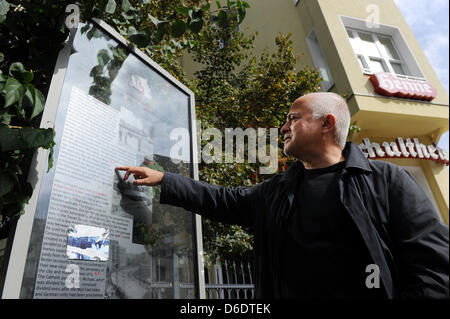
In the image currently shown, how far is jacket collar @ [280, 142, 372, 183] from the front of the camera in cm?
148

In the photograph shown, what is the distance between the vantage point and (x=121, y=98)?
6.27 feet

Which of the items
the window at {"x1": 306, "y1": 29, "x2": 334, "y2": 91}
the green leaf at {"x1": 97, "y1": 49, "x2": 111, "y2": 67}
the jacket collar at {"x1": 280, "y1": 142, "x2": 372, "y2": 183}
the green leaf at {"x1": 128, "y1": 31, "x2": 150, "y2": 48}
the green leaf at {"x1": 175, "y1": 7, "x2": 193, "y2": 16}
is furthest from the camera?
the window at {"x1": 306, "y1": 29, "x2": 334, "y2": 91}

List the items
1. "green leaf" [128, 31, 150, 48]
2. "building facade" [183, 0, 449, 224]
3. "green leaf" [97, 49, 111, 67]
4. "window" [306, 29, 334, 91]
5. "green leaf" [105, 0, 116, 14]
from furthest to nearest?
1. "window" [306, 29, 334, 91]
2. "building facade" [183, 0, 449, 224]
3. "green leaf" [128, 31, 150, 48]
4. "green leaf" [97, 49, 111, 67]
5. "green leaf" [105, 0, 116, 14]

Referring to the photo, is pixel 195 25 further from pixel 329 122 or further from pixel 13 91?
pixel 13 91

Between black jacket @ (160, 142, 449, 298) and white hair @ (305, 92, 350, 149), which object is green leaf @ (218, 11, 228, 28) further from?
black jacket @ (160, 142, 449, 298)

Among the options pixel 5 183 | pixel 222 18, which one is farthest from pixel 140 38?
pixel 5 183

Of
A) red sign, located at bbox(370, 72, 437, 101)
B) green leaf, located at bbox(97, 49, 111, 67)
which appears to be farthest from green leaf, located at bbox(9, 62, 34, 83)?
red sign, located at bbox(370, 72, 437, 101)

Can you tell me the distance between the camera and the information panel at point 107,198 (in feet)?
4.38

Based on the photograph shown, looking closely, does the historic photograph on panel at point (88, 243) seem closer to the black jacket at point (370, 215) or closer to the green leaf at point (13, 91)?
the black jacket at point (370, 215)

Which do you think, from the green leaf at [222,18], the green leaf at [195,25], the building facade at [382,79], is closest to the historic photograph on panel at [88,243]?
the green leaf at [195,25]

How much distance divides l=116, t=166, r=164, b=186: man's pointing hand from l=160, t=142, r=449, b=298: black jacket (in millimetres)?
49

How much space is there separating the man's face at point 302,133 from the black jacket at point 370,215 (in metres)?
0.11

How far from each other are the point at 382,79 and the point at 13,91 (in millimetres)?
8411
